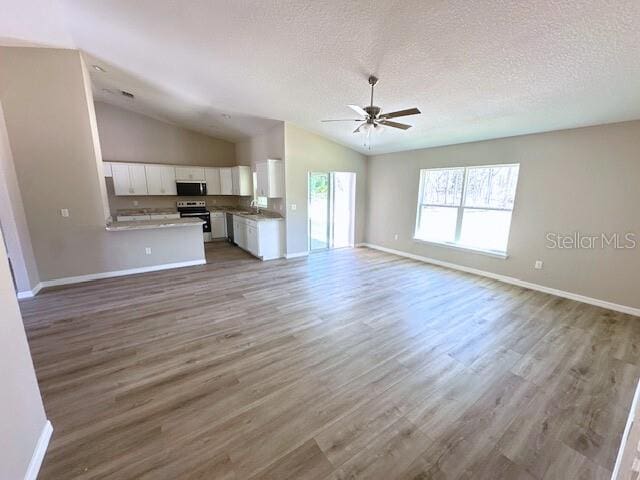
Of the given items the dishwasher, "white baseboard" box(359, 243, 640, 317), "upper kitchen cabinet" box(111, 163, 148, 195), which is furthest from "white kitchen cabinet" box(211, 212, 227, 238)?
"white baseboard" box(359, 243, 640, 317)

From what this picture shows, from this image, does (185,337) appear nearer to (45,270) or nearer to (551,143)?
(45,270)

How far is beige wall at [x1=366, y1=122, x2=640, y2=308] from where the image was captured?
3.40m

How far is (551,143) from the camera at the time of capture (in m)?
3.91

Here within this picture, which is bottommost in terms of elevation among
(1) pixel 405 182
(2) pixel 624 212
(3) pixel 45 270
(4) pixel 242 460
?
(4) pixel 242 460

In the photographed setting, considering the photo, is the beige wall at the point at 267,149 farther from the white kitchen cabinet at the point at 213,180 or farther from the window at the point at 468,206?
the window at the point at 468,206

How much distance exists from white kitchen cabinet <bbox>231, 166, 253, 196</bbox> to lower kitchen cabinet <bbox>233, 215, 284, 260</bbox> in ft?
4.53

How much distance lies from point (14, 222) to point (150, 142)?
4.03 metres

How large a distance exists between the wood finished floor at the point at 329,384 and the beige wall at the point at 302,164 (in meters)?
2.31

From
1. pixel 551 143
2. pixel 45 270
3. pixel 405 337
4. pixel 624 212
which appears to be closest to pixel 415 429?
pixel 405 337

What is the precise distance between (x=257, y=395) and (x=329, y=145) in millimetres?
5416

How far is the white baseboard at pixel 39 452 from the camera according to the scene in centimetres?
141

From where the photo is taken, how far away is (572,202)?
379 centimetres

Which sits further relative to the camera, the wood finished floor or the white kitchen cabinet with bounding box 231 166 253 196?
the white kitchen cabinet with bounding box 231 166 253 196

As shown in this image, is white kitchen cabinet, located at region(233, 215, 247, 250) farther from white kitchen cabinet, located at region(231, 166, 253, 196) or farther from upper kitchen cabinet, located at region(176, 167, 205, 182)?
upper kitchen cabinet, located at region(176, 167, 205, 182)
